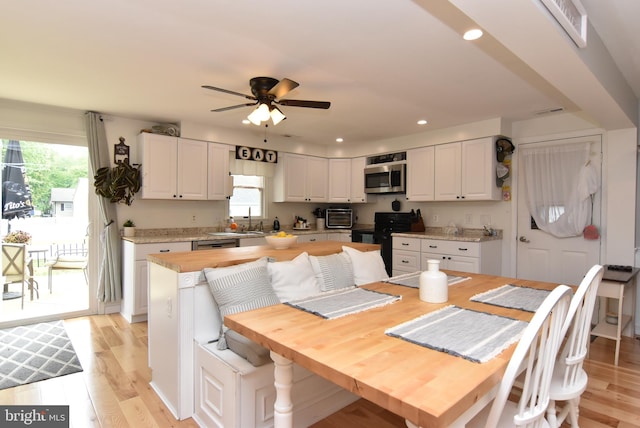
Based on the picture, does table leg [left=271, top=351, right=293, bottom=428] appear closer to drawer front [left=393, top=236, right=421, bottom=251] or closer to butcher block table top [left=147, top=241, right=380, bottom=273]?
butcher block table top [left=147, top=241, right=380, bottom=273]

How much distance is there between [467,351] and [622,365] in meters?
2.72

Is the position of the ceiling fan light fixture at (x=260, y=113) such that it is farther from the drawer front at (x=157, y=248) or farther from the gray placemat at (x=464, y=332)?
the gray placemat at (x=464, y=332)

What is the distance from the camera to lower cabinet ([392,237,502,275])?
413 centimetres

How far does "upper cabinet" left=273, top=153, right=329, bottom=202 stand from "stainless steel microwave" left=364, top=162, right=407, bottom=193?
75cm

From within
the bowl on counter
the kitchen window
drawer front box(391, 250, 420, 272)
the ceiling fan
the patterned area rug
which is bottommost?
the patterned area rug

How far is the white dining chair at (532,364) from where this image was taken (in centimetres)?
100

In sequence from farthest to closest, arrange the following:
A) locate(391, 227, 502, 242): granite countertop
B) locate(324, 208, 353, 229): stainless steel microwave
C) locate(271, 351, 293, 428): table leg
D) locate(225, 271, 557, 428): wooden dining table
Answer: locate(324, 208, 353, 229): stainless steel microwave → locate(391, 227, 502, 242): granite countertop → locate(271, 351, 293, 428): table leg → locate(225, 271, 557, 428): wooden dining table

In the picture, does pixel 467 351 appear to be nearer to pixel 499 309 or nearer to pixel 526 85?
pixel 499 309

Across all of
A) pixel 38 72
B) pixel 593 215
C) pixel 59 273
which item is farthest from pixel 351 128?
pixel 59 273

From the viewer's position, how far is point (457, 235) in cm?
464

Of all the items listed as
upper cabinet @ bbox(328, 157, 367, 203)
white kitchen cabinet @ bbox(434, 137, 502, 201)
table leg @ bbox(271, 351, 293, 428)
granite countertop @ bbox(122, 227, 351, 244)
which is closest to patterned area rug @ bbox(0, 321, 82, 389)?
granite countertop @ bbox(122, 227, 351, 244)

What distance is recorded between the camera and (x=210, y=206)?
4934 mm

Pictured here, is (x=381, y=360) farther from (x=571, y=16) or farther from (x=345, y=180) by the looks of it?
(x=345, y=180)

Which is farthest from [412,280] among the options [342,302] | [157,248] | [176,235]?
[176,235]
